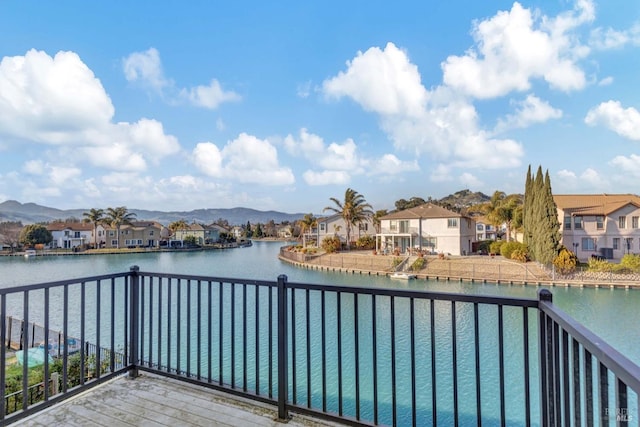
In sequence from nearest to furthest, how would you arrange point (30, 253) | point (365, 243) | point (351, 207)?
1. point (351, 207)
2. point (365, 243)
3. point (30, 253)

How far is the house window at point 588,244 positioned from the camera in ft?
72.4

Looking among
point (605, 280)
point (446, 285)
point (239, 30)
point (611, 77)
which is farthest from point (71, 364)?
point (611, 77)

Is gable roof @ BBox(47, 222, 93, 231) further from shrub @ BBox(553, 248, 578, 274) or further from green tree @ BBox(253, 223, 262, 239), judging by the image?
shrub @ BBox(553, 248, 578, 274)

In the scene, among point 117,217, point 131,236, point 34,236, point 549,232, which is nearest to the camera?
point 549,232

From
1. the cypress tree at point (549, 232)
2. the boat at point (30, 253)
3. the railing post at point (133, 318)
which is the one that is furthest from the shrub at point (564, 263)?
the boat at point (30, 253)

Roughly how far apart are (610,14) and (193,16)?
14.8 meters

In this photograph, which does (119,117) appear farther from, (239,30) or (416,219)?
(416,219)

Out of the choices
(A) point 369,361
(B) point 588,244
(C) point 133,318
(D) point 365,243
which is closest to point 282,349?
(C) point 133,318

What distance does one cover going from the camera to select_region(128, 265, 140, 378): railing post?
2900 millimetres

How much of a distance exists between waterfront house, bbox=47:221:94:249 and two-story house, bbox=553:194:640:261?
Answer: 57.2 metres

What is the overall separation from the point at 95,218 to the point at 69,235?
5667mm

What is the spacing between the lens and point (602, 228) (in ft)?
71.7

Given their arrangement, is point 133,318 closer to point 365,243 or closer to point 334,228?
point 365,243

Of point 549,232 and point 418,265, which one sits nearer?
point 549,232
